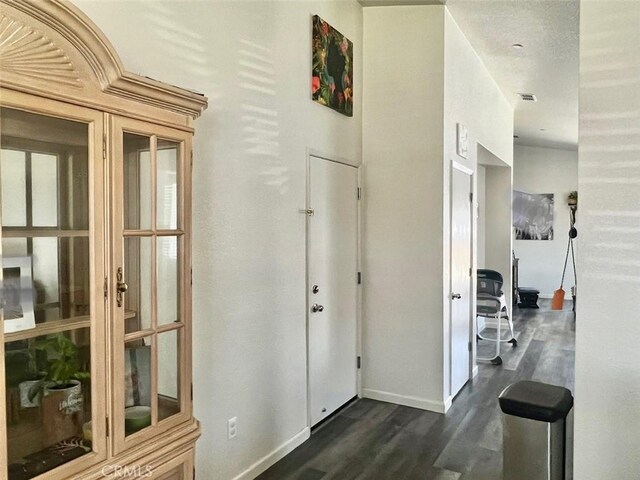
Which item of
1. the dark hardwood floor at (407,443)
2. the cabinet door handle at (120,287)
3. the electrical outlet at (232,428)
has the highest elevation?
the cabinet door handle at (120,287)

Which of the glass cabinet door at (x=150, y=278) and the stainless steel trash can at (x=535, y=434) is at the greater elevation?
the glass cabinet door at (x=150, y=278)

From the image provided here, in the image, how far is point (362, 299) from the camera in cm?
416

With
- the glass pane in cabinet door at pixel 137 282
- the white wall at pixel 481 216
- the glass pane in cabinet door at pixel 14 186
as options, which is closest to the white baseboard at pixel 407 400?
the glass pane in cabinet door at pixel 137 282

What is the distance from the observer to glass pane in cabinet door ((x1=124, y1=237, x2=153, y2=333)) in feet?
5.24

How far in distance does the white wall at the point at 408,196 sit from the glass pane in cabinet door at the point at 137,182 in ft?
8.74

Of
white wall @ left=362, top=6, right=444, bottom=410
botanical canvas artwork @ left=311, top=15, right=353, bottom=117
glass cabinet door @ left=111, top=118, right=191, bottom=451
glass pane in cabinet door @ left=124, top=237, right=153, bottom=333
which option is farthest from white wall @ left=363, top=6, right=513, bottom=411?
glass pane in cabinet door @ left=124, top=237, right=153, bottom=333

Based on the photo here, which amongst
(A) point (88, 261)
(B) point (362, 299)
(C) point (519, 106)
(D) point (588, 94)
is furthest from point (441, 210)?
(C) point (519, 106)

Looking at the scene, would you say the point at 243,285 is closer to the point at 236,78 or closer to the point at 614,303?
the point at 236,78

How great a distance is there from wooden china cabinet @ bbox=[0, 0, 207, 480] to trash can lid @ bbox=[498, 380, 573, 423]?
1.57 meters

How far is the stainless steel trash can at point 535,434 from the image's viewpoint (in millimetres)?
2283

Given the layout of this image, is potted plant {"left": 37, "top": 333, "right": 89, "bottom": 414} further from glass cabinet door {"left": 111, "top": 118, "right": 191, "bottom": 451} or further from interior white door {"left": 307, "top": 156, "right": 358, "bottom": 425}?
interior white door {"left": 307, "top": 156, "right": 358, "bottom": 425}

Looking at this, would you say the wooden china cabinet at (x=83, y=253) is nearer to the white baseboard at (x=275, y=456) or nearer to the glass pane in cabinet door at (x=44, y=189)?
the glass pane in cabinet door at (x=44, y=189)

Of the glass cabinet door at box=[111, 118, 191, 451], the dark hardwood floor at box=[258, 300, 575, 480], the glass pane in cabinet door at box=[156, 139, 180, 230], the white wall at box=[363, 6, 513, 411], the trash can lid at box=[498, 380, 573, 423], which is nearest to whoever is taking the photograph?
the glass cabinet door at box=[111, 118, 191, 451]

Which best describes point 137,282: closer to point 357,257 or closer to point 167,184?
point 167,184
